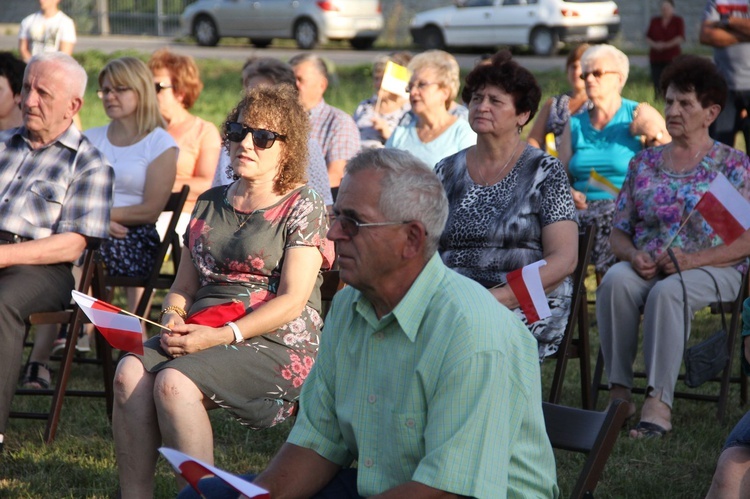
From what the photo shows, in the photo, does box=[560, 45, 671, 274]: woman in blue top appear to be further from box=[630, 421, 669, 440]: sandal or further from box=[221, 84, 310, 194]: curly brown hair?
box=[221, 84, 310, 194]: curly brown hair

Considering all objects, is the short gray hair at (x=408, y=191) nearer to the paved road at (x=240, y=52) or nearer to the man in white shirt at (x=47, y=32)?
the man in white shirt at (x=47, y=32)

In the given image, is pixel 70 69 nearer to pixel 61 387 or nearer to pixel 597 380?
pixel 61 387

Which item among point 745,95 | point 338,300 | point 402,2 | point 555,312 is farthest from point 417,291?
point 402,2

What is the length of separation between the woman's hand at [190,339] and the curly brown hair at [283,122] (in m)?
0.63

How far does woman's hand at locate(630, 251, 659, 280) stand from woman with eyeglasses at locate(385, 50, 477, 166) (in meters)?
1.50

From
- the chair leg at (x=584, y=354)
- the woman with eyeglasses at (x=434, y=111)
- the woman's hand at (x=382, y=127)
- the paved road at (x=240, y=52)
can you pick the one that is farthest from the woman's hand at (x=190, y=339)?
the paved road at (x=240, y=52)

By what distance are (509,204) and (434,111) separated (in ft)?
6.77

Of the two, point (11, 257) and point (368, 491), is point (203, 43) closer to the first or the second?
point (11, 257)

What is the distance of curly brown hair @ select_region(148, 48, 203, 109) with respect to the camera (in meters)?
7.10

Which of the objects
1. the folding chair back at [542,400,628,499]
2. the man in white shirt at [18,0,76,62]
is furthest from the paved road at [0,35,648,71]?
the folding chair back at [542,400,628,499]

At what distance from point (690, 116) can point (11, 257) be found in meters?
3.25

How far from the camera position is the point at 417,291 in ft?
8.38

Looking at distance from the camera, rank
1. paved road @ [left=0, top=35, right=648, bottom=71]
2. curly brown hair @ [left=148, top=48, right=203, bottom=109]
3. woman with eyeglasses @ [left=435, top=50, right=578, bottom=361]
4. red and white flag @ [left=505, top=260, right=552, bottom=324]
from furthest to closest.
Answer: paved road @ [left=0, top=35, right=648, bottom=71] → curly brown hair @ [left=148, top=48, right=203, bottom=109] → woman with eyeglasses @ [left=435, top=50, right=578, bottom=361] → red and white flag @ [left=505, top=260, right=552, bottom=324]

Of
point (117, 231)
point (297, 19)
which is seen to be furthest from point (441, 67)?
point (297, 19)
